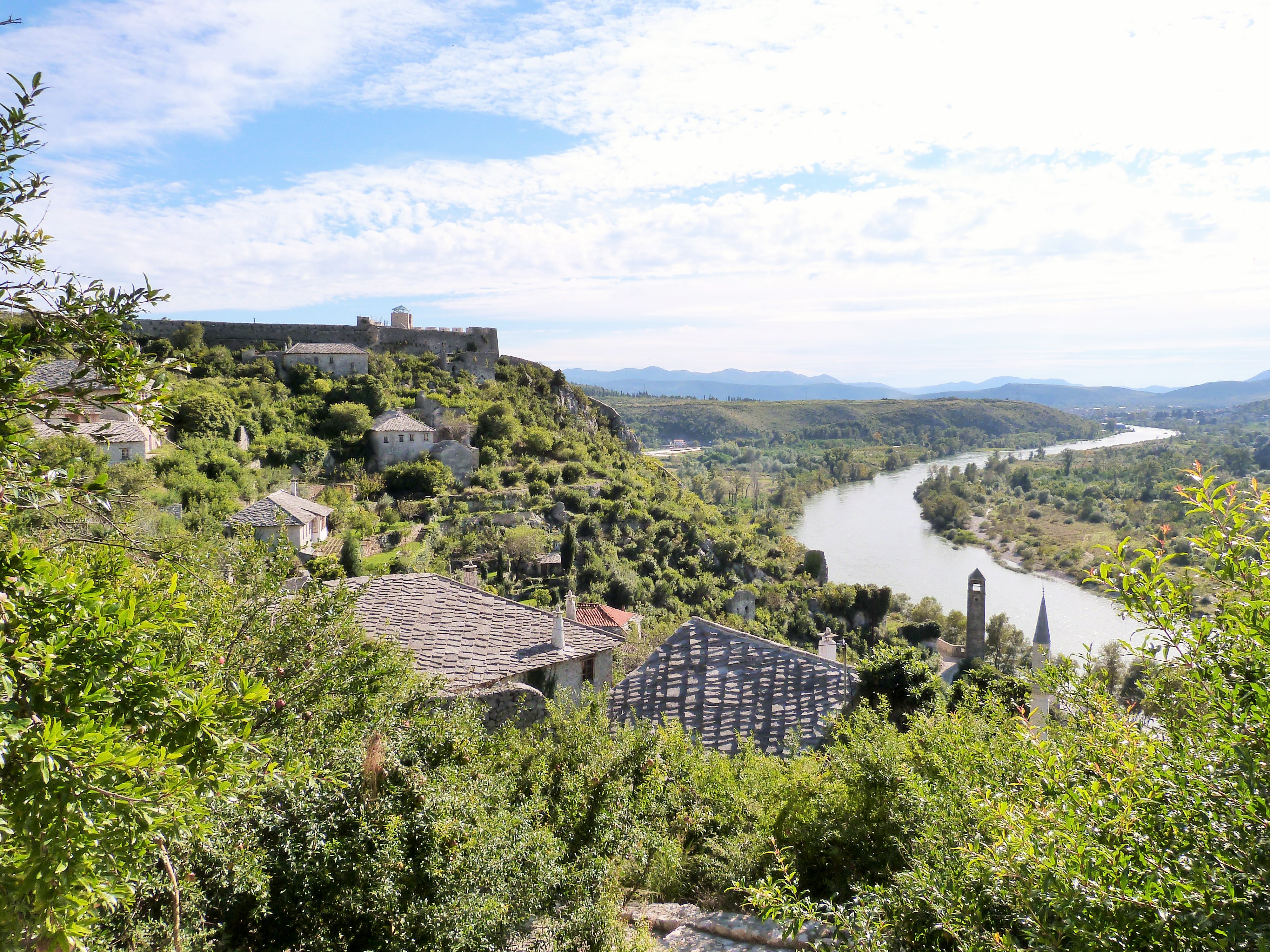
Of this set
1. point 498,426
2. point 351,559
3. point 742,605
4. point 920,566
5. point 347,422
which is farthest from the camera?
point 920,566

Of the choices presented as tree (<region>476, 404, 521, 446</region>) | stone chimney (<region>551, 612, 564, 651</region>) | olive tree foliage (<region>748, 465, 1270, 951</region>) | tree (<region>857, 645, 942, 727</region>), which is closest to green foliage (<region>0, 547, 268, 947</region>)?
olive tree foliage (<region>748, 465, 1270, 951</region>)

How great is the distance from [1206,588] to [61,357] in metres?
5.30

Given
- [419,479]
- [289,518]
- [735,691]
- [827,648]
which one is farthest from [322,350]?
[735,691]

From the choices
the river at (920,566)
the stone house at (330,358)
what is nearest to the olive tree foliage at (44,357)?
the river at (920,566)

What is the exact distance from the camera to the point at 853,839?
229 inches

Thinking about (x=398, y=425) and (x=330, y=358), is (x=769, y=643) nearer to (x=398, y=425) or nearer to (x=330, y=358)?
(x=398, y=425)

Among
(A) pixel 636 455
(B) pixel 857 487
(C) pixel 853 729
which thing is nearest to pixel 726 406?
(B) pixel 857 487

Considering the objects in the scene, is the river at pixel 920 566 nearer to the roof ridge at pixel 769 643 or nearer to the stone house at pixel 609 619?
the stone house at pixel 609 619

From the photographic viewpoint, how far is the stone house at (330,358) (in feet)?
144

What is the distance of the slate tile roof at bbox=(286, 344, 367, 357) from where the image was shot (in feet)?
144

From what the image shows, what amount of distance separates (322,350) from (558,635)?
41.5 m

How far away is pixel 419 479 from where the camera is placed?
36.2m

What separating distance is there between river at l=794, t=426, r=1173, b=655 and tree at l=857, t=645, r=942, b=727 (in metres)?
21.5

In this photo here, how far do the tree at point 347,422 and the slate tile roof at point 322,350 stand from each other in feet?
23.4
